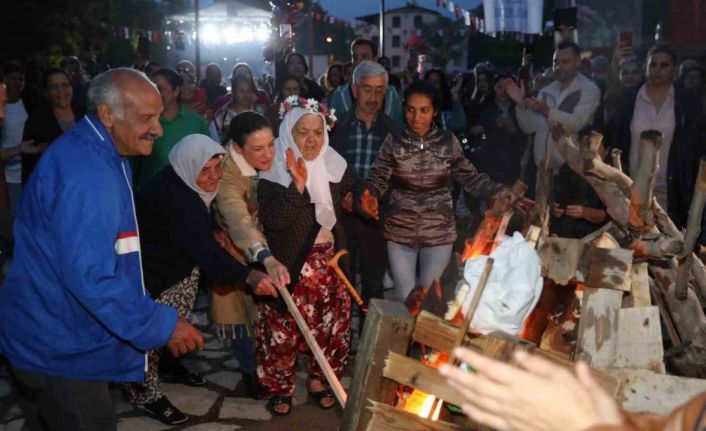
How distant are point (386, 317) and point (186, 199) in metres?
2.24

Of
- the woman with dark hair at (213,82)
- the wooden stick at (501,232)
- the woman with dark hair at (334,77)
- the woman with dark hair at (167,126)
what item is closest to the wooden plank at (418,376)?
the wooden stick at (501,232)

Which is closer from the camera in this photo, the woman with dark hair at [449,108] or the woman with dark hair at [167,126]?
the woman with dark hair at [167,126]

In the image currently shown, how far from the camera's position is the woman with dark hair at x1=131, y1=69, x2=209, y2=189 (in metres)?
7.13

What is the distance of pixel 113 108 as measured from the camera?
3359mm

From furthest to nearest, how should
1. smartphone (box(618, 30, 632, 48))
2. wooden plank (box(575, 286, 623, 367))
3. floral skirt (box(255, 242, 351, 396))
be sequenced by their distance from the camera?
smartphone (box(618, 30, 632, 48)) < floral skirt (box(255, 242, 351, 396)) < wooden plank (box(575, 286, 623, 367))

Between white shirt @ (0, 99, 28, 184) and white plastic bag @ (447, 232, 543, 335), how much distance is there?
6.93m

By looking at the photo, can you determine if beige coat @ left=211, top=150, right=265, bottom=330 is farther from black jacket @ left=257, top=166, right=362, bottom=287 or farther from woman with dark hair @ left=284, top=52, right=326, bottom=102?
woman with dark hair @ left=284, top=52, right=326, bottom=102

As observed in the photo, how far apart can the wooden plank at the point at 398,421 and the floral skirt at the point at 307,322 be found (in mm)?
2422

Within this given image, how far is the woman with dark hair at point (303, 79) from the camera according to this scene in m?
9.99

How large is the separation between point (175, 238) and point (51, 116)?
13.1ft

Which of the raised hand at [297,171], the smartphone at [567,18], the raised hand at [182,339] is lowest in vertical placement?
the raised hand at [182,339]

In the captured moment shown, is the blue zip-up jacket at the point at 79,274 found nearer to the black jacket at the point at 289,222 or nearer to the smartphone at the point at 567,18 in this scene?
the black jacket at the point at 289,222

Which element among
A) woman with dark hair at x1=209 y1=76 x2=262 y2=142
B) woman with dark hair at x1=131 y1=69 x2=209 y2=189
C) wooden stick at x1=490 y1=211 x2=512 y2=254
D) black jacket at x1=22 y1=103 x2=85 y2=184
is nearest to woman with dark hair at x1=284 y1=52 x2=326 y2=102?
woman with dark hair at x1=209 y1=76 x2=262 y2=142

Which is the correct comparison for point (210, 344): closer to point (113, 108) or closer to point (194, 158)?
point (194, 158)
